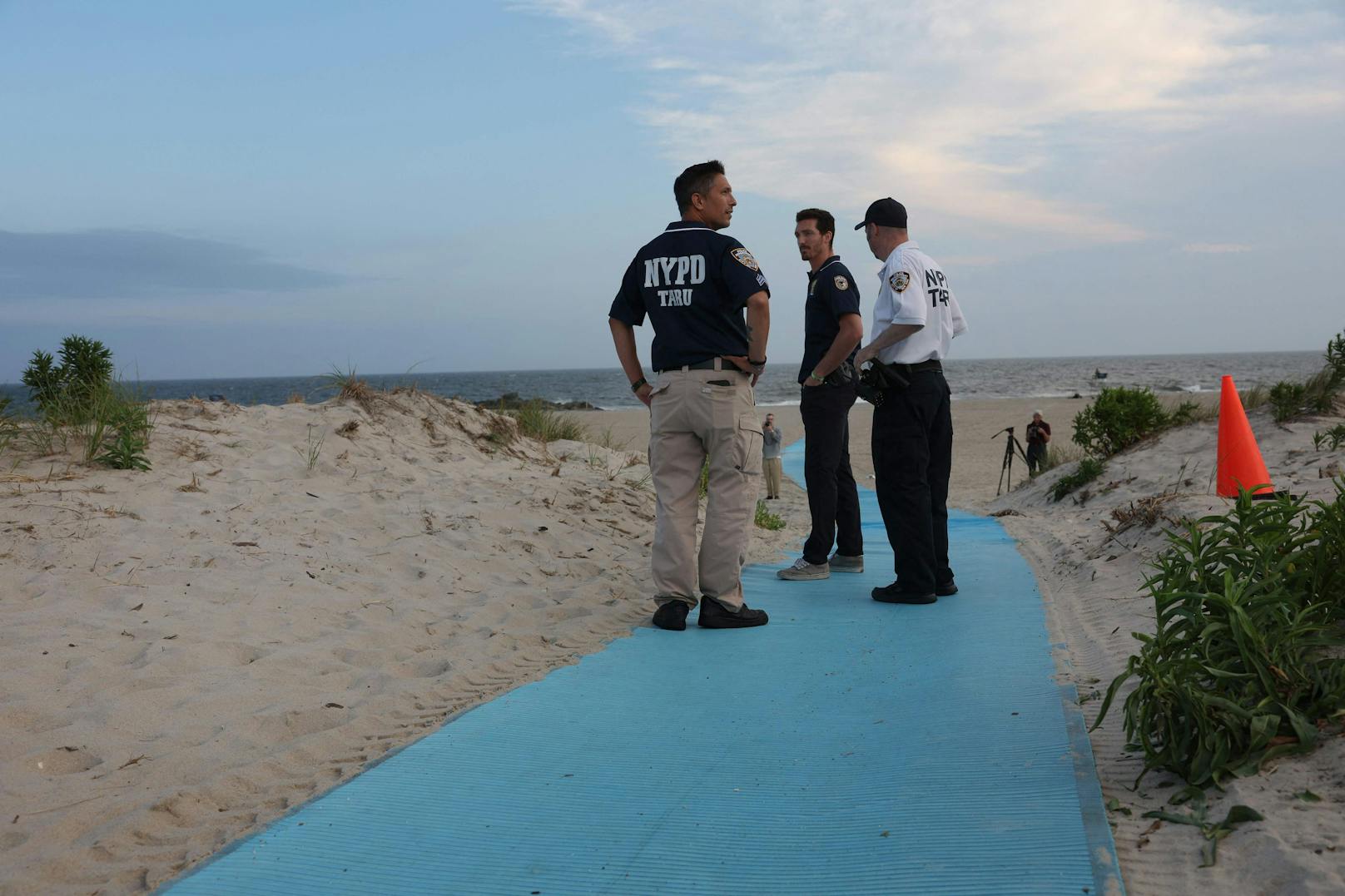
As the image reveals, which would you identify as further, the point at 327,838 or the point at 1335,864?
the point at 327,838

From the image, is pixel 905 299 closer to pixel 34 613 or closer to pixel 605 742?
pixel 605 742

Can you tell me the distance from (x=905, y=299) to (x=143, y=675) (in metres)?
3.48

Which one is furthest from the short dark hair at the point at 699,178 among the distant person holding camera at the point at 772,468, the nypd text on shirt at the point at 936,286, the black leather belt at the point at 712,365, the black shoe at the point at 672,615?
the distant person holding camera at the point at 772,468

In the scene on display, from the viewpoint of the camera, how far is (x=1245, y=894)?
174 centimetres

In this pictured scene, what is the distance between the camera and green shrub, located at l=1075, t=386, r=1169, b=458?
10.0m

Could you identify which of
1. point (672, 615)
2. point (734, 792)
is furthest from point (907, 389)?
point (734, 792)

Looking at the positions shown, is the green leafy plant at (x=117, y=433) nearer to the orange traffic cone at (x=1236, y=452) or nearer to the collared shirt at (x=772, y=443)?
the orange traffic cone at (x=1236, y=452)

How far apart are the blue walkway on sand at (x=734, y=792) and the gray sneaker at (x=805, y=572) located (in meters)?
1.63

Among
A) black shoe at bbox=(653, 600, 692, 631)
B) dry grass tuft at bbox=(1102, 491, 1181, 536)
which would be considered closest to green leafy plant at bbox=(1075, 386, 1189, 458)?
dry grass tuft at bbox=(1102, 491, 1181, 536)

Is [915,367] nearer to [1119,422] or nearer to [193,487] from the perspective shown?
[193,487]

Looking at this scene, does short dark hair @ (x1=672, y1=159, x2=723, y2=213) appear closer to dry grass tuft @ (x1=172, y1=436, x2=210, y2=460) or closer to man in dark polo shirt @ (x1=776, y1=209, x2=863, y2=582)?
man in dark polo shirt @ (x1=776, y1=209, x2=863, y2=582)

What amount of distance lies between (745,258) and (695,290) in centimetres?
26

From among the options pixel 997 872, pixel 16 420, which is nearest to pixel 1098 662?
pixel 997 872

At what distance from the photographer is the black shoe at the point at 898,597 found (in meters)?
4.65
